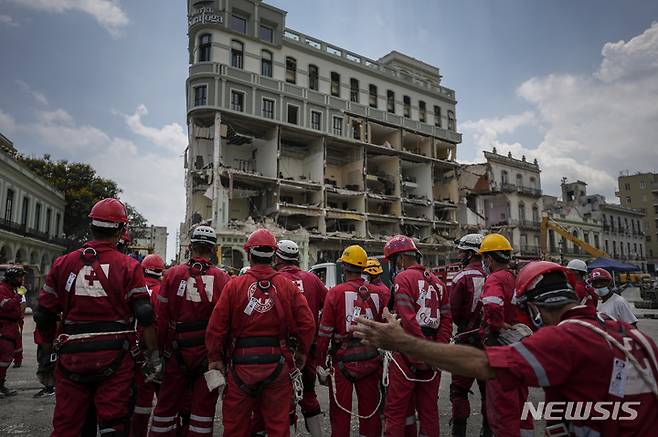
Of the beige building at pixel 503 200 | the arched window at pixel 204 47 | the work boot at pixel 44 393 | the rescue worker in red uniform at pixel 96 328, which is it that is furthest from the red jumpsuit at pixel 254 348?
the beige building at pixel 503 200

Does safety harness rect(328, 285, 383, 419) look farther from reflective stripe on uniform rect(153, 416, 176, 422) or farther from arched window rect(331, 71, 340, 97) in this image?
arched window rect(331, 71, 340, 97)

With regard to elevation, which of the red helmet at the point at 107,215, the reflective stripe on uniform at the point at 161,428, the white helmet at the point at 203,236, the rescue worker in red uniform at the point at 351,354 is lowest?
the reflective stripe on uniform at the point at 161,428

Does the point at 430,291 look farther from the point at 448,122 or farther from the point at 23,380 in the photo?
the point at 448,122

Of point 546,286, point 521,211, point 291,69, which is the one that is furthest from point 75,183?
point 521,211

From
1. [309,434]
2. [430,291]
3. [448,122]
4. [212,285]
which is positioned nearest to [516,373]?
[430,291]

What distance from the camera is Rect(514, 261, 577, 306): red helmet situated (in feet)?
7.05

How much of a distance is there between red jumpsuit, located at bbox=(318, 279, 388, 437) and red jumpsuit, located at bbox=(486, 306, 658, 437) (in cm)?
251

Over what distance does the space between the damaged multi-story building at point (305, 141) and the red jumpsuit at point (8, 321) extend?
62.0ft

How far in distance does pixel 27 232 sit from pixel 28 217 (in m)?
2.23

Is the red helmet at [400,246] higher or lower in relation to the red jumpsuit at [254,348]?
higher

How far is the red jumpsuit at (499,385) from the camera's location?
A: 12.7 ft

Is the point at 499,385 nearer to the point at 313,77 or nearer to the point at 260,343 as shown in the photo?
the point at 260,343

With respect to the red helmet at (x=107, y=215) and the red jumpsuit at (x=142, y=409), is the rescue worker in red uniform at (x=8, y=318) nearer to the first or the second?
the red jumpsuit at (x=142, y=409)

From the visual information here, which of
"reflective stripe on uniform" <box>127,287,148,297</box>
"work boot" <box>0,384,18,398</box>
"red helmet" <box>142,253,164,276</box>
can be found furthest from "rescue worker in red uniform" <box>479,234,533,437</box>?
"work boot" <box>0,384,18,398</box>
